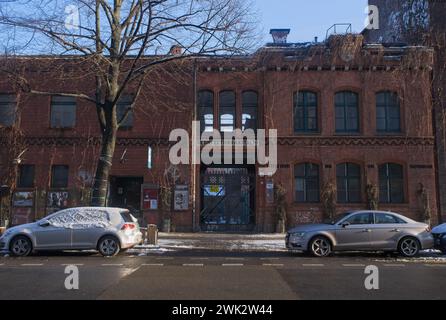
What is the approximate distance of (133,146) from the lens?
24.5 m

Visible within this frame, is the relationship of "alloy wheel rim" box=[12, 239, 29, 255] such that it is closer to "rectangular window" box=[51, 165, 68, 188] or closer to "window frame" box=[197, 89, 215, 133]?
"rectangular window" box=[51, 165, 68, 188]

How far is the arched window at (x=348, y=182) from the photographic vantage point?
24.5 metres

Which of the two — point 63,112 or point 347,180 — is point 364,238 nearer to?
point 347,180

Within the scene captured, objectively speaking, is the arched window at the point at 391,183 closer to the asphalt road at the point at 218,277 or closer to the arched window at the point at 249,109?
the arched window at the point at 249,109

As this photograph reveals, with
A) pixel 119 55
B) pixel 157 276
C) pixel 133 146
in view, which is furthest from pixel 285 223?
pixel 157 276

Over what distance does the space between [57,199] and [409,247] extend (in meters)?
17.3

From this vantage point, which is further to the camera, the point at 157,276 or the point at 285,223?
the point at 285,223

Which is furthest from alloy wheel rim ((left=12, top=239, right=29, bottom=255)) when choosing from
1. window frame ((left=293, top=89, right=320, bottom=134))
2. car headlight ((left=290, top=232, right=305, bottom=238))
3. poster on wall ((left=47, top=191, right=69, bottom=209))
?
window frame ((left=293, top=89, right=320, bottom=134))

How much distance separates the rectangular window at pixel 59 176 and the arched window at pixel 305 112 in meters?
12.4

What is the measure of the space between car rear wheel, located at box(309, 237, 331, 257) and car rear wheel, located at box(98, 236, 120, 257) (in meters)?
6.11

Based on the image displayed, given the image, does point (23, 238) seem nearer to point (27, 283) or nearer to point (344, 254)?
point (27, 283)

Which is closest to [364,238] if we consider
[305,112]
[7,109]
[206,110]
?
[305,112]

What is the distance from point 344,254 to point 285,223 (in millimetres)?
7983

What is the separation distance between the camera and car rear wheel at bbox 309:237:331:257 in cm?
1480
